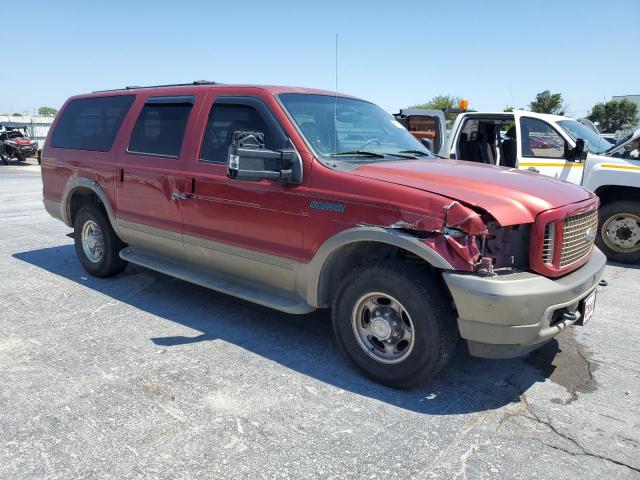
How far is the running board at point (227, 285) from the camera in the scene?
4.00 meters

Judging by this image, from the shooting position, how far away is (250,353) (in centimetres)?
409

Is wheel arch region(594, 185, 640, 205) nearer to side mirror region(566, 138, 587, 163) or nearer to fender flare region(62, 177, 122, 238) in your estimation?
side mirror region(566, 138, 587, 163)

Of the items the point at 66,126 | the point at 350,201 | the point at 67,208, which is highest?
the point at 66,126

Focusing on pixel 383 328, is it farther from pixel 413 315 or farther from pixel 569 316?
pixel 569 316

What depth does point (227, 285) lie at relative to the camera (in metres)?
4.45

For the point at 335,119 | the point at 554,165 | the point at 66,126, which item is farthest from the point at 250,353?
the point at 554,165

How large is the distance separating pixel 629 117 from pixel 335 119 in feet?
164

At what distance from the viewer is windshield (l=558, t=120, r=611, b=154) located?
25.3 feet

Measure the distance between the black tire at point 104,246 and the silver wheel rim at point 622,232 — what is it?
6164 millimetres

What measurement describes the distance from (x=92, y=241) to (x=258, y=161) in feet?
10.3

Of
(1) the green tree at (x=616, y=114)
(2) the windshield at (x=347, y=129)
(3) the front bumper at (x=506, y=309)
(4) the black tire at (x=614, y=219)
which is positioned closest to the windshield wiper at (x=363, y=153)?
(2) the windshield at (x=347, y=129)

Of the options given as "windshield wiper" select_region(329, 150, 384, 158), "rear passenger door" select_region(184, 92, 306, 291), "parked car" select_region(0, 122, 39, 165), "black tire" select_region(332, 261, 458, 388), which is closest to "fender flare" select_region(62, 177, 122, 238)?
"rear passenger door" select_region(184, 92, 306, 291)

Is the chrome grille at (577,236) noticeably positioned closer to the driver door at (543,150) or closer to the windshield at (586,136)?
the driver door at (543,150)

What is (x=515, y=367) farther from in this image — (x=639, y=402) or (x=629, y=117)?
(x=629, y=117)
